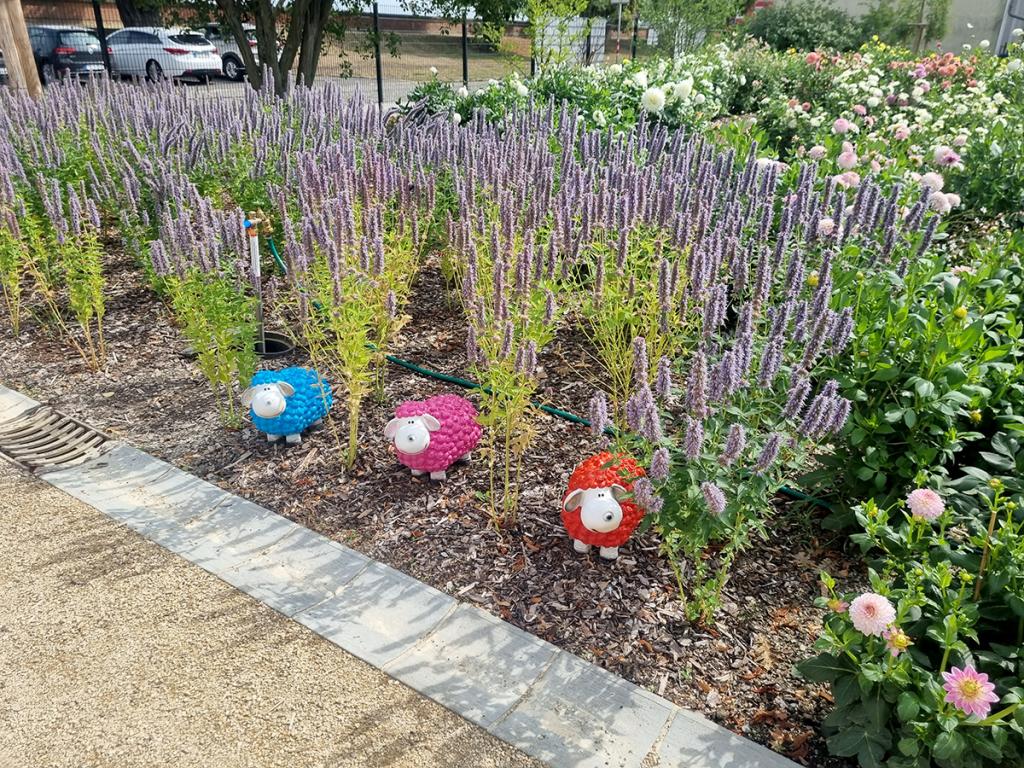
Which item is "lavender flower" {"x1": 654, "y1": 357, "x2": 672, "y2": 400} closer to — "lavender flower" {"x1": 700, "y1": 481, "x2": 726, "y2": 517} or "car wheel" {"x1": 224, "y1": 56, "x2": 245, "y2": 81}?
"lavender flower" {"x1": 700, "y1": 481, "x2": 726, "y2": 517}

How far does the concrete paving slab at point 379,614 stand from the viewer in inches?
106

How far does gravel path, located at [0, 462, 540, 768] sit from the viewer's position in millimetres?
2312

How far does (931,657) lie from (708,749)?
688 millimetres

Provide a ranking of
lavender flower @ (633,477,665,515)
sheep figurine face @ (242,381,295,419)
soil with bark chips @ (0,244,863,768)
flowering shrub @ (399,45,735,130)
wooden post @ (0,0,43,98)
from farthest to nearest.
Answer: wooden post @ (0,0,43,98)
flowering shrub @ (399,45,735,130)
sheep figurine face @ (242,381,295,419)
soil with bark chips @ (0,244,863,768)
lavender flower @ (633,477,665,515)

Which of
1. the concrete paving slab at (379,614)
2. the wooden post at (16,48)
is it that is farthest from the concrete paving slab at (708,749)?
the wooden post at (16,48)

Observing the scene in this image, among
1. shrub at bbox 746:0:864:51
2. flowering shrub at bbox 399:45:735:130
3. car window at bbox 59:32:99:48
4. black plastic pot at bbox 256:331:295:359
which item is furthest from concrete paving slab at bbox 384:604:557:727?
shrub at bbox 746:0:864:51

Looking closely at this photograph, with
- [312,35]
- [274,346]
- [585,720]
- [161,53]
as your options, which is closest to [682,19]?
[312,35]

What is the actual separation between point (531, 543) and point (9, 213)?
3.86 m

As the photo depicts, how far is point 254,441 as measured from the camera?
394cm

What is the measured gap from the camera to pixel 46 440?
4.00 metres

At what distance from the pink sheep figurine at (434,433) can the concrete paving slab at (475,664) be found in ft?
2.67

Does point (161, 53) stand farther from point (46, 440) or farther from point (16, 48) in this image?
point (46, 440)

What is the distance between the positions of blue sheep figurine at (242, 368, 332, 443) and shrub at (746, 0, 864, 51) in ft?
70.7

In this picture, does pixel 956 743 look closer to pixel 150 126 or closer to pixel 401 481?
pixel 401 481
